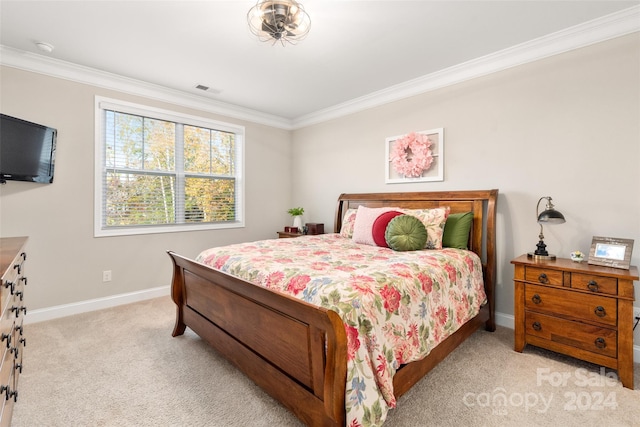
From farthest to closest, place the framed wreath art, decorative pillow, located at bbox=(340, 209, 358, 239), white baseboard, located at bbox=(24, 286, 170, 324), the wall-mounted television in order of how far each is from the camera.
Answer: decorative pillow, located at bbox=(340, 209, 358, 239)
the framed wreath art
white baseboard, located at bbox=(24, 286, 170, 324)
the wall-mounted television

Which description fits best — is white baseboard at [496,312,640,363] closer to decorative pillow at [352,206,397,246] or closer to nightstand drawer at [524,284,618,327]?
nightstand drawer at [524,284,618,327]

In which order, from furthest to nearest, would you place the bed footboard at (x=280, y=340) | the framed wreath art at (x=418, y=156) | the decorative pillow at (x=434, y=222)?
the framed wreath art at (x=418, y=156)
the decorative pillow at (x=434, y=222)
the bed footboard at (x=280, y=340)

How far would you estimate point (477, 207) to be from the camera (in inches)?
111

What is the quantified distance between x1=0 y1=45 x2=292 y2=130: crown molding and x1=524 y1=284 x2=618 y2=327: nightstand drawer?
397 cm

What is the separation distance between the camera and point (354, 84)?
11.3ft

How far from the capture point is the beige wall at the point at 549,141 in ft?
7.31

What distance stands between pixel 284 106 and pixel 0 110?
290cm

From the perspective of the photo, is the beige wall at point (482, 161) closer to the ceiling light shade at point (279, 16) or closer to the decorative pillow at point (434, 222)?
the decorative pillow at point (434, 222)

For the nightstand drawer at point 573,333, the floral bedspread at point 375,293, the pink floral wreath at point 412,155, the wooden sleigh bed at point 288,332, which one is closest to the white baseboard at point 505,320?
the wooden sleigh bed at point 288,332

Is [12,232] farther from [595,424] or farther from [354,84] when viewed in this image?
[595,424]

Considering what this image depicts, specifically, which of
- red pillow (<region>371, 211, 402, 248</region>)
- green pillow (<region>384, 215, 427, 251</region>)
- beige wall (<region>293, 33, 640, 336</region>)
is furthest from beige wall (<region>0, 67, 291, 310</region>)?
beige wall (<region>293, 33, 640, 336</region>)

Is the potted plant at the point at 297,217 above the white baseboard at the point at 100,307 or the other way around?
above

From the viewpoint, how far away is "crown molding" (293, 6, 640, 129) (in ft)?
7.30

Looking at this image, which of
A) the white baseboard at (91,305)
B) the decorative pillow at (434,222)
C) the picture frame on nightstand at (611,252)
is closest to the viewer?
the picture frame on nightstand at (611,252)
